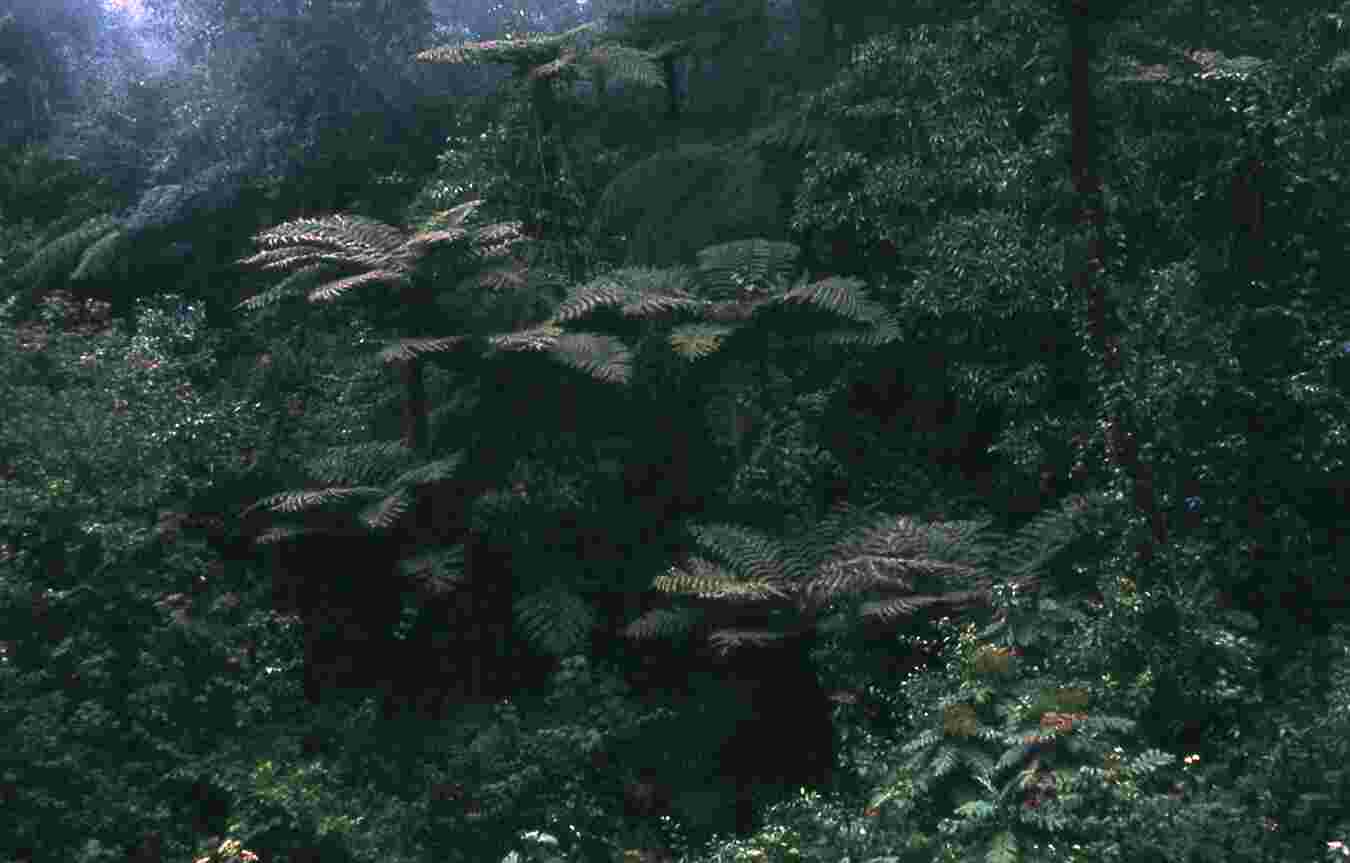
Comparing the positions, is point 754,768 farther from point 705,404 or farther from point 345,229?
point 345,229

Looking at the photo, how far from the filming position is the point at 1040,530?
7781mm

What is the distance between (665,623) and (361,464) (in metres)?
2.48

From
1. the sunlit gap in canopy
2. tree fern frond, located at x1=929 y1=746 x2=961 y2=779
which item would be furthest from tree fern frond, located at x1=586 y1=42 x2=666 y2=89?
the sunlit gap in canopy

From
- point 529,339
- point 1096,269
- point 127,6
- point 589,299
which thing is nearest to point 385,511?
point 529,339

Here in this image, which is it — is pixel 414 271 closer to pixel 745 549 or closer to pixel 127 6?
pixel 745 549

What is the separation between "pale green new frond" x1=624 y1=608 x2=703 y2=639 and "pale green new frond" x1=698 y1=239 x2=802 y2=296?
2513 millimetres

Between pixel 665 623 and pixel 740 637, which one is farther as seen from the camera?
pixel 665 623

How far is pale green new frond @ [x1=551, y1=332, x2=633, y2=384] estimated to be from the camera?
27.4ft

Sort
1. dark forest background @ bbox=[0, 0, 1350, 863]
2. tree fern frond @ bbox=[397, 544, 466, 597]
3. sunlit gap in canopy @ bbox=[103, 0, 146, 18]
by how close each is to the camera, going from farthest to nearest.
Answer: sunlit gap in canopy @ bbox=[103, 0, 146, 18]
tree fern frond @ bbox=[397, 544, 466, 597]
dark forest background @ bbox=[0, 0, 1350, 863]

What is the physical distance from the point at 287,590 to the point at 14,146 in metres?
8.29

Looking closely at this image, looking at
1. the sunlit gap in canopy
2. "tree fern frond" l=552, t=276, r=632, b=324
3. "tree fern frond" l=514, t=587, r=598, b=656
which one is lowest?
"tree fern frond" l=514, t=587, r=598, b=656

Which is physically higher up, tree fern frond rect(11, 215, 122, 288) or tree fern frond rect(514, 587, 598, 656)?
tree fern frond rect(11, 215, 122, 288)

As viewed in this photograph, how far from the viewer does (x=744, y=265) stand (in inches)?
368

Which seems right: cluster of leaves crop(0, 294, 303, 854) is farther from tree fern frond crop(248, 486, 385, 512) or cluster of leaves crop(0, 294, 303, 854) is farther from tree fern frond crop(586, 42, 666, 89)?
tree fern frond crop(586, 42, 666, 89)
